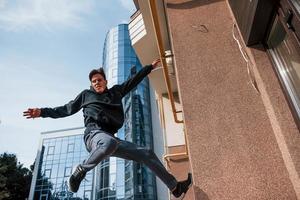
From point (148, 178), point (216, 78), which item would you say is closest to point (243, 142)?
point (216, 78)

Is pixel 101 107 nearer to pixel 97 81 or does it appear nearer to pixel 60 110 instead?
pixel 97 81

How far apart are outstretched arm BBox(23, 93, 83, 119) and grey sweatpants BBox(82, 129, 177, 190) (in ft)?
1.39

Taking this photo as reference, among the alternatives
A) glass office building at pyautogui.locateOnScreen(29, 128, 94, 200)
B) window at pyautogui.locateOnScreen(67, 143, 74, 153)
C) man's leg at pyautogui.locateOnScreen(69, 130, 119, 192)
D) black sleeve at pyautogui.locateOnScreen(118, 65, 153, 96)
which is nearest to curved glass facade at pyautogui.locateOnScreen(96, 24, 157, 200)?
glass office building at pyautogui.locateOnScreen(29, 128, 94, 200)

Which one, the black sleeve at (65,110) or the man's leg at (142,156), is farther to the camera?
the black sleeve at (65,110)

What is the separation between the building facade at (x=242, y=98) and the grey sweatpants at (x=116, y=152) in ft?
0.96

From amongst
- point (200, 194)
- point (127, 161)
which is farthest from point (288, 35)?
point (127, 161)

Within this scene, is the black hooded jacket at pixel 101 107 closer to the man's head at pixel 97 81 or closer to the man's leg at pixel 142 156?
the man's head at pixel 97 81

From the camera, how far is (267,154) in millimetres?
1748

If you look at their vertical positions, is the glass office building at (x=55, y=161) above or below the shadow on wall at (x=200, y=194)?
above

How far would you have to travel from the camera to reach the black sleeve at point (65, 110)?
2.47 meters

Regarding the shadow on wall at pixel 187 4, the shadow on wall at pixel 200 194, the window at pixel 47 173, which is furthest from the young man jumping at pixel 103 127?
the window at pixel 47 173

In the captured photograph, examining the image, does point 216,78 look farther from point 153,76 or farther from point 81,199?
point 81,199

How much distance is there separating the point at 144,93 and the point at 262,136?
72.0ft

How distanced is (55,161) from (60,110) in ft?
86.8
